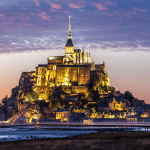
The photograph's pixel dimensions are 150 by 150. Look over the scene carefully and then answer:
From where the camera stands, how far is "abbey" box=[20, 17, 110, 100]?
137m

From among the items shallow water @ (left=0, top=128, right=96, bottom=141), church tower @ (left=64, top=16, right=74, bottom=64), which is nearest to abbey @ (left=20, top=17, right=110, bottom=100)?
church tower @ (left=64, top=16, right=74, bottom=64)

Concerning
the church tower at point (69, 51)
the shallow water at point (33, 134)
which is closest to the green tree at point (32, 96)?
the church tower at point (69, 51)

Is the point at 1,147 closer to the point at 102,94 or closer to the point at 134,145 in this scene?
the point at 134,145

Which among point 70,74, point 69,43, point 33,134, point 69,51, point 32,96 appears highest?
point 69,43

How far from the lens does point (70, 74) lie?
139m

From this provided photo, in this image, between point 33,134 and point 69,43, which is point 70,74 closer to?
point 69,43

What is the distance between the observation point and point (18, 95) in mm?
140375

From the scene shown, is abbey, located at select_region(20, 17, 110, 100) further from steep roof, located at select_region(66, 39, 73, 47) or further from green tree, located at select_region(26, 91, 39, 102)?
green tree, located at select_region(26, 91, 39, 102)

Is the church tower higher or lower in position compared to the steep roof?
lower

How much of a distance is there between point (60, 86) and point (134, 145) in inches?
3256

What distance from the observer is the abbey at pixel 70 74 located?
137375 mm

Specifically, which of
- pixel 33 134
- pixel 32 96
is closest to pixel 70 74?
pixel 32 96

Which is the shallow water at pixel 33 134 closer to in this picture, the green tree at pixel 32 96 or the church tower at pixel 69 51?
the green tree at pixel 32 96

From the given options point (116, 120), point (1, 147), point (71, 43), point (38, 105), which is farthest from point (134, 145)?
point (71, 43)
